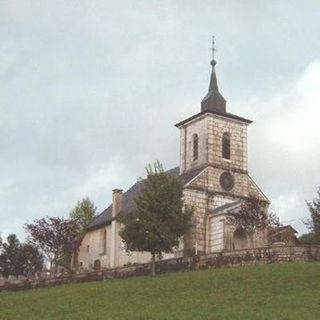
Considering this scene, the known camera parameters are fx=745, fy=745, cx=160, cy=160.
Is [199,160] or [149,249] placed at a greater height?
[199,160]

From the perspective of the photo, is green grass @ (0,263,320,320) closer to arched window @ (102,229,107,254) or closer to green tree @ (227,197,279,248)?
green tree @ (227,197,279,248)

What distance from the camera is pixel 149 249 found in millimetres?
43438

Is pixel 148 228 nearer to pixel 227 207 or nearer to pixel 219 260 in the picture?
pixel 219 260

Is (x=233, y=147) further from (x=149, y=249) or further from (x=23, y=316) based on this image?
(x=23, y=316)

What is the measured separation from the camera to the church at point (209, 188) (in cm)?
5466

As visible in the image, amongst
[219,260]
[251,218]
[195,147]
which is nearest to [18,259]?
[195,147]

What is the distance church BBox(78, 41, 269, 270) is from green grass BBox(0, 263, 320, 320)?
1515 cm

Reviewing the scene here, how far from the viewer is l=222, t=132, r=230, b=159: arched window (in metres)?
59.8

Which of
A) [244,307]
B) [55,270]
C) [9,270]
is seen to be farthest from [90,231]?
[244,307]

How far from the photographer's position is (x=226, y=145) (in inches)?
2370

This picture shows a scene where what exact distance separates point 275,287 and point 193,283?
4753 mm

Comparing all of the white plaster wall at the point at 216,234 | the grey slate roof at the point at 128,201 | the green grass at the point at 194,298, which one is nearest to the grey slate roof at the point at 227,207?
the white plaster wall at the point at 216,234

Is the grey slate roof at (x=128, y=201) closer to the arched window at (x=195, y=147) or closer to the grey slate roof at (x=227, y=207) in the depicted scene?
the arched window at (x=195, y=147)

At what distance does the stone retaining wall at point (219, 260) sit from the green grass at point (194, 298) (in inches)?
104
